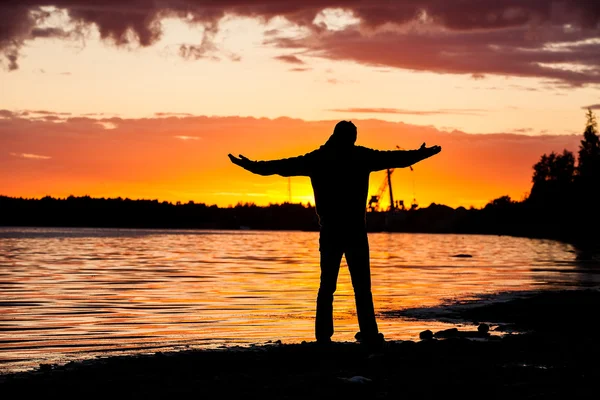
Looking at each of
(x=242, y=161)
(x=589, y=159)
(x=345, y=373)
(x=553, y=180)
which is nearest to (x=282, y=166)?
(x=242, y=161)

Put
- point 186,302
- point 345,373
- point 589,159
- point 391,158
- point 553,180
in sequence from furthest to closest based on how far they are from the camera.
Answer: point 553,180
point 589,159
point 186,302
point 391,158
point 345,373

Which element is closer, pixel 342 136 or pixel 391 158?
pixel 391 158

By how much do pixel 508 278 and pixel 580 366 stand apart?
28409mm

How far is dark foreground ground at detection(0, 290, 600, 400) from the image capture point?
953 centimetres

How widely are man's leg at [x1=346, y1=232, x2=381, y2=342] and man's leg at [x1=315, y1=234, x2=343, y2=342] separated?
0.66 ft

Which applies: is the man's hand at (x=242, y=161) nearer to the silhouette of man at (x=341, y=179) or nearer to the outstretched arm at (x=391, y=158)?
the silhouette of man at (x=341, y=179)

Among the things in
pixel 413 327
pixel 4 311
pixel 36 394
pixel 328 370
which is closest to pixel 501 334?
pixel 413 327

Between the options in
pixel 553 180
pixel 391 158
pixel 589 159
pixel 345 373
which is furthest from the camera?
pixel 553 180

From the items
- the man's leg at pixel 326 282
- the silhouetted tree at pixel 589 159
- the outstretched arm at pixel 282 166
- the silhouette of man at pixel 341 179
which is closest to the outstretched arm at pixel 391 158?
the silhouette of man at pixel 341 179

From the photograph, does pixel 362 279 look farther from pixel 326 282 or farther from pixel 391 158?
pixel 391 158

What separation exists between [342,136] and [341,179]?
0.63 meters

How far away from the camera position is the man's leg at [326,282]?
12508 mm

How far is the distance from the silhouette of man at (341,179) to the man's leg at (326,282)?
0.05ft

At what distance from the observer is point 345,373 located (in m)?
10.7
